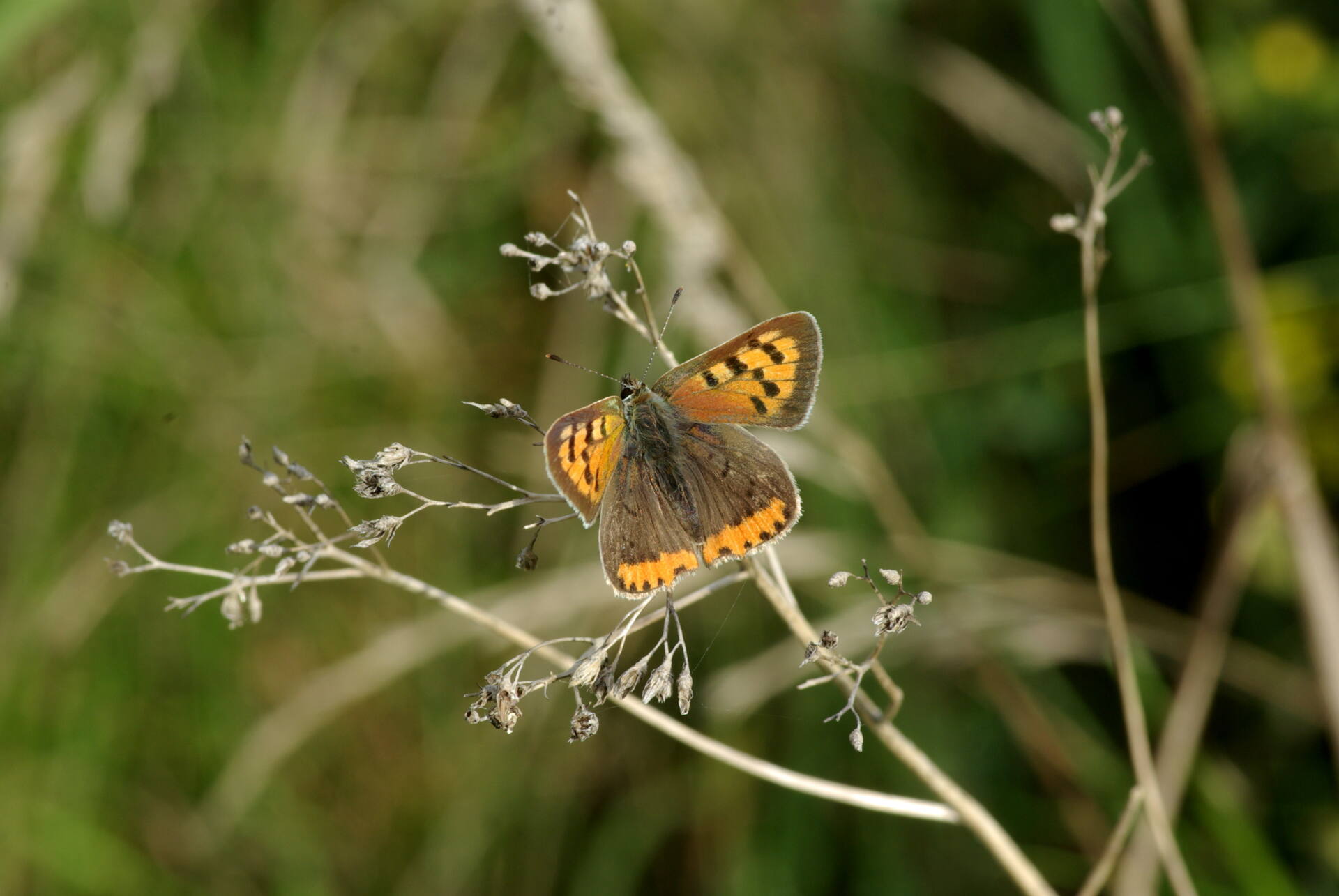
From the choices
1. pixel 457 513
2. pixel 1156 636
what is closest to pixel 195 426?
pixel 457 513

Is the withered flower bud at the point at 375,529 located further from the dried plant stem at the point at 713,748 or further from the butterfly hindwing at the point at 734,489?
the butterfly hindwing at the point at 734,489

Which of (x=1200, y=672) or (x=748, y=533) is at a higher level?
(x=748, y=533)

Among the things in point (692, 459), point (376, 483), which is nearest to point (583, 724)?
point (376, 483)

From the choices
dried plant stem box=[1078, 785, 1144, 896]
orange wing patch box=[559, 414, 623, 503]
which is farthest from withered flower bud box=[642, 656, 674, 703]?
dried plant stem box=[1078, 785, 1144, 896]

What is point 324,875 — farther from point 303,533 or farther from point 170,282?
point 170,282

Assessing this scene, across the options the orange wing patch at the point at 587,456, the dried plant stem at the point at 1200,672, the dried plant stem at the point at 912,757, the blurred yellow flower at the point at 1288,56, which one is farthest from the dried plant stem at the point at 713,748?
the blurred yellow flower at the point at 1288,56

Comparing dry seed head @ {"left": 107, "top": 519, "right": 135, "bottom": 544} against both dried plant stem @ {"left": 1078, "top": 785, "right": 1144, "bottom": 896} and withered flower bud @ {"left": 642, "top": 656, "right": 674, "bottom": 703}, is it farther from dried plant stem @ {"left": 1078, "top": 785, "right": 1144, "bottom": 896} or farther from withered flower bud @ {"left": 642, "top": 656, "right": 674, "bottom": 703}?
dried plant stem @ {"left": 1078, "top": 785, "right": 1144, "bottom": 896}

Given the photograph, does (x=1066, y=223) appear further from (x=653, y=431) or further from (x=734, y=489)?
(x=653, y=431)
